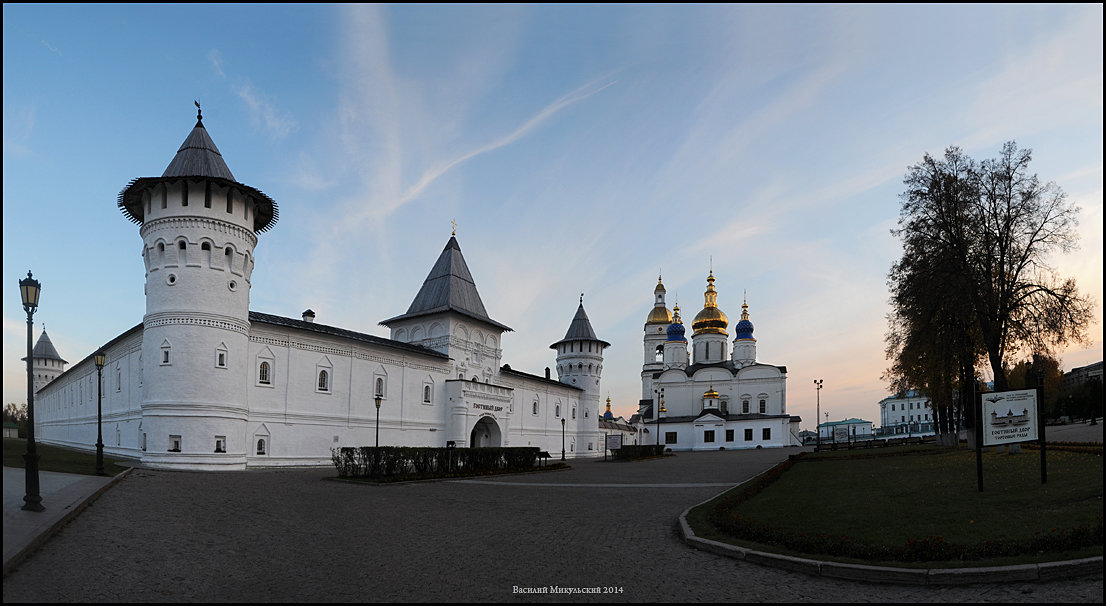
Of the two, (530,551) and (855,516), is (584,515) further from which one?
(855,516)

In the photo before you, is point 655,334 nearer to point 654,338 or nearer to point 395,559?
point 654,338

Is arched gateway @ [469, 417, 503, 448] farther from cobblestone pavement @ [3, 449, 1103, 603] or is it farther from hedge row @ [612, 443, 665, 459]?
cobblestone pavement @ [3, 449, 1103, 603]

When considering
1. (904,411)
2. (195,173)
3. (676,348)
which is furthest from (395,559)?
(904,411)

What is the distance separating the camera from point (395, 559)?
9.08m

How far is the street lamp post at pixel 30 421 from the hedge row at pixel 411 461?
1173 cm

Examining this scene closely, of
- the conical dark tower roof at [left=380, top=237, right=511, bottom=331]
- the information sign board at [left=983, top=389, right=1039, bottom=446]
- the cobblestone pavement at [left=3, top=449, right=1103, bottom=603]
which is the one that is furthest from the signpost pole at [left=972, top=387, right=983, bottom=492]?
the conical dark tower roof at [left=380, top=237, right=511, bottom=331]

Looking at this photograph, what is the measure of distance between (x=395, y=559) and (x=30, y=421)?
7.53m

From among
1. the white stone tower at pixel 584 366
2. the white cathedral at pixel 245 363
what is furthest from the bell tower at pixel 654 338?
the white cathedral at pixel 245 363

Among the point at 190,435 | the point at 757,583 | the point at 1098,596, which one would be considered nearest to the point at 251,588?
the point at 757,583

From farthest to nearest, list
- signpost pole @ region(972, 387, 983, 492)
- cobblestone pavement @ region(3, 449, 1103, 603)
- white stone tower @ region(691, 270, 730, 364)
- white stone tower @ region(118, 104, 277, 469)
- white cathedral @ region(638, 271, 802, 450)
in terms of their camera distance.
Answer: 1. white stone tower @ region(691, 270, 730, 364)
2. white cathedral @ region(638, 271, 802, 450)
3. white stone tower @ region(118, 104, 277, 469)
4. signpost pole @ region(972, 387, 983, 492)
5. cobblestone pavement @ region(3, 449, 1103, 603)

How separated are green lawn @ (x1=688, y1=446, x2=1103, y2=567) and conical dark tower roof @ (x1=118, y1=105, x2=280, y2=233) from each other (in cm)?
2361

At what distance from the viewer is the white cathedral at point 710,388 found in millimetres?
71062

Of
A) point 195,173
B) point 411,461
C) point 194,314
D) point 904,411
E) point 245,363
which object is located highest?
point 195,173

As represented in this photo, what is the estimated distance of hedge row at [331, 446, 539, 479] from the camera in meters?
23.3
